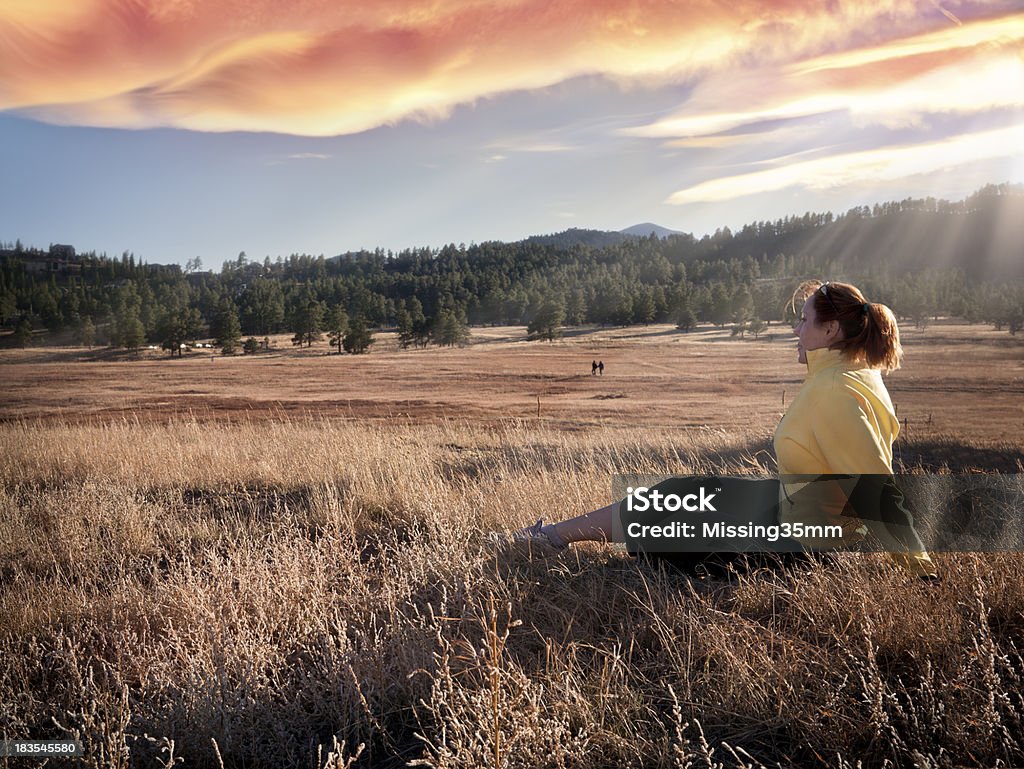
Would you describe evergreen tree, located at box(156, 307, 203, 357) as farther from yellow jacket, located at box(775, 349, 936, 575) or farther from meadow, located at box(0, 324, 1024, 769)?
yellow jacket, located at box(775, 349, 936, 575)

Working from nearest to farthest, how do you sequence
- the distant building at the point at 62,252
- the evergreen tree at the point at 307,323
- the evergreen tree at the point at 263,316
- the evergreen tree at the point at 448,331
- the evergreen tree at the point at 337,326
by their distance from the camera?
the evergreen tree at the point at 448,331, the evergreen tree at the point at 337,326, the evergreen tree at the point at 307,323, the evergreen tree at the point at 263,316, the distant building at the point at 62,252

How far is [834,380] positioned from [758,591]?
1102 millimetres

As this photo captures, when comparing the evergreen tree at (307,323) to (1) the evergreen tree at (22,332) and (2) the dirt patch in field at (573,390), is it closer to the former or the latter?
(1) the evergreen tree at (22,332)

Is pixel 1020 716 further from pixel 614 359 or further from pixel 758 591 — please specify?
pixel 614 359

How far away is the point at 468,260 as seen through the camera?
7146 inches

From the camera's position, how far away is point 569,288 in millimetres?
112438

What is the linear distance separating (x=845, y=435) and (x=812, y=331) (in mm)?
609

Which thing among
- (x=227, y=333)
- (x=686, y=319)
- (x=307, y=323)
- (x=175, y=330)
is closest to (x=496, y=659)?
(x=686, y=319)

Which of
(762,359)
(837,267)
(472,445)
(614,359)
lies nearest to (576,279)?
(837,267)

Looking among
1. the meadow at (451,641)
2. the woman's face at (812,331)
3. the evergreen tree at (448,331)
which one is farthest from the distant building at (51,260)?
the woman's face at (812,331)

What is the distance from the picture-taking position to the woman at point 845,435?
2.58m

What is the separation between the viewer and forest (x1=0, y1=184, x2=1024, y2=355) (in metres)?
64.1

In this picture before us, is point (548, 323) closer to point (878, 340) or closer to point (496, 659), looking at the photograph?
point (878, 340)

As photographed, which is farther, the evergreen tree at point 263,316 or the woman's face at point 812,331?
the evergreen tree at point 263,316
